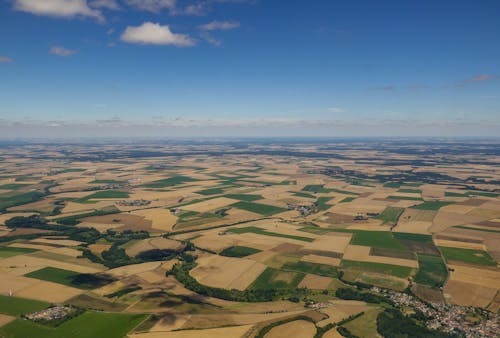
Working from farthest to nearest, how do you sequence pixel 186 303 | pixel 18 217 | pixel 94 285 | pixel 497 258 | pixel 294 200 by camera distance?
pixel 294 200 < pixel 18 217 < pixel 497 258 < pixel 94 285 < pixel 186 303

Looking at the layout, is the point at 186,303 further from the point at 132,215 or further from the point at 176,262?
the point at 132,215

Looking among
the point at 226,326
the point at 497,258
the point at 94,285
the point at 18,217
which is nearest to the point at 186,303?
the point at 226,326

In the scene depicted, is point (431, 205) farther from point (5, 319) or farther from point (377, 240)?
point (5, 319)

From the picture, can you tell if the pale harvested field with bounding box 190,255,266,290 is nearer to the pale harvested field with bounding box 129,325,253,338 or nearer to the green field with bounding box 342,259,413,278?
the pale harvested field with bounding box 129,325,253,338

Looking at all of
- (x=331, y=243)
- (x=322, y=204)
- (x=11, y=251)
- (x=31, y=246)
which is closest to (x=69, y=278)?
(x=11, y=251)

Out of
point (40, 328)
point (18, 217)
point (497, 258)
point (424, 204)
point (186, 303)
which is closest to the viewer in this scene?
point (40, 328)

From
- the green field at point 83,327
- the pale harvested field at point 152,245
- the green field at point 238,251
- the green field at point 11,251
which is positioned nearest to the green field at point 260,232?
the green field at point 238,251

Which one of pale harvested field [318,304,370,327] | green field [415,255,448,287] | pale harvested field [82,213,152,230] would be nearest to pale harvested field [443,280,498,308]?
green field [415,255,448,287]
